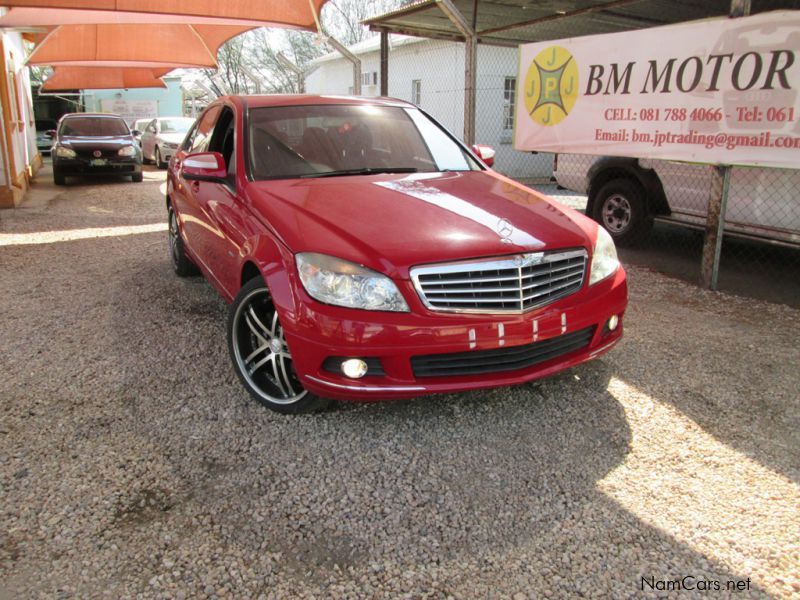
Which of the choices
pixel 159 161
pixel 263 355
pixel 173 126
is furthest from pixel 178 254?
pixel 173 126

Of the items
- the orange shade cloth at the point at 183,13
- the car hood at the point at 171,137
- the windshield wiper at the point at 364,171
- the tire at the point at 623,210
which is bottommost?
the tire at the point at 623,210

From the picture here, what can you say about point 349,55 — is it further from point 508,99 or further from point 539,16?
point 508,99

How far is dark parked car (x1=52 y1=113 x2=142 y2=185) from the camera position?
1424 cm

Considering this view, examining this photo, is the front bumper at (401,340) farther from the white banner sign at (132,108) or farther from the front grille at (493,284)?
the white banner sign at (132,108)

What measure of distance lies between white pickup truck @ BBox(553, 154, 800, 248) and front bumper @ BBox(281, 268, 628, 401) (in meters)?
3.94

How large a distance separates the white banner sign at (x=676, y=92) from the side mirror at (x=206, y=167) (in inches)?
153

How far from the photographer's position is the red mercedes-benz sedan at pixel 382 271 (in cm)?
285

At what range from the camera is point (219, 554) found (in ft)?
7.70

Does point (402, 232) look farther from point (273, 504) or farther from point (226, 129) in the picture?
point (226, 129)

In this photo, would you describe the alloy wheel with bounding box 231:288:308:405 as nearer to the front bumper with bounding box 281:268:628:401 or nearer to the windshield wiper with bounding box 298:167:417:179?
the front bumper with bounding box 281:268:628:401

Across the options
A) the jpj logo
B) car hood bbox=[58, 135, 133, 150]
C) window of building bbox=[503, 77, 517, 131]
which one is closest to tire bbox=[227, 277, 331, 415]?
the jpj logo

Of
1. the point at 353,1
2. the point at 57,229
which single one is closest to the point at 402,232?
the point at 57,229

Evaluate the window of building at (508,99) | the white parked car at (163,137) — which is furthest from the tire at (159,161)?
the window of building at (508,99)

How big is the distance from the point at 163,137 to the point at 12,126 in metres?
7.69
